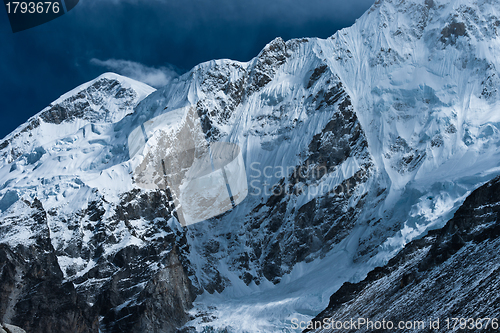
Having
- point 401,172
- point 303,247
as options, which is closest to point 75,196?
point 303,247

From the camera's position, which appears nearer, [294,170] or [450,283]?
[450,283]

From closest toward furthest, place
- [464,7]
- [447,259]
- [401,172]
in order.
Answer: [447,259]
[401,172]
[464,7]

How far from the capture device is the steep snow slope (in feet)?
313

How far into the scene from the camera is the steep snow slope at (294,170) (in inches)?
3760

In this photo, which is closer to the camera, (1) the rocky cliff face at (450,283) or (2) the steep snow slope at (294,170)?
(1) the rocky cliff face at (450,283)

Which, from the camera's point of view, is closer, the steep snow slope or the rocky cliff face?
the rocky cliff face

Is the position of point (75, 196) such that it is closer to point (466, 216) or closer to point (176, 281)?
point (176, 281)

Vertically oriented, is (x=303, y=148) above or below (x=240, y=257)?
above

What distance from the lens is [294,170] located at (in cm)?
11781

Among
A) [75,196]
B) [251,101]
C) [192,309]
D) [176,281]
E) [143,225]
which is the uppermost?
[251,101]

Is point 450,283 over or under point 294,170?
under

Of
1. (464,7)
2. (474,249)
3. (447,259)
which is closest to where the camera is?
(474,249)

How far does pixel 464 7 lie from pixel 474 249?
128m

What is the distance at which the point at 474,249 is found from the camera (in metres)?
28.2
